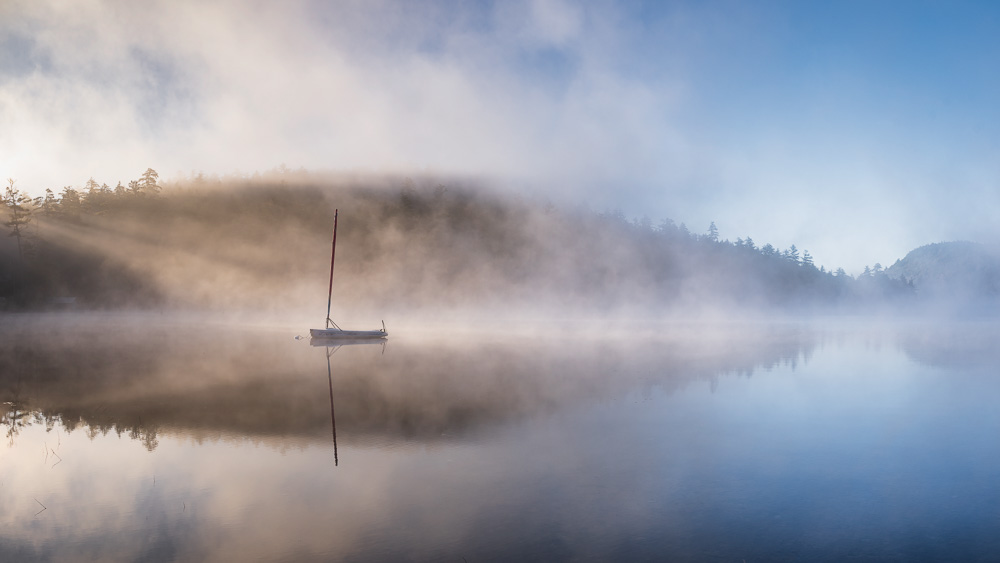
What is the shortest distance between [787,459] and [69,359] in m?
36.4

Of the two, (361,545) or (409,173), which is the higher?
(409,173)

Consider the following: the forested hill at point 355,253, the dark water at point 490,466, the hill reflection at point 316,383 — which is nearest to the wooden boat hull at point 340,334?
the hill reflection at point 316,383

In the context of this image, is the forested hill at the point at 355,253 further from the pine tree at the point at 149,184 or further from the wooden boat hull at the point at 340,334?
the wooden boat hull at the point at 340,334

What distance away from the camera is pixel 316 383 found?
2605 cm

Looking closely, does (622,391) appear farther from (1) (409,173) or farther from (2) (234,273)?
(1) (409,173)

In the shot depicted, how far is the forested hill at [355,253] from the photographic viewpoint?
106 metres

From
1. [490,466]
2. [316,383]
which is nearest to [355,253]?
[316,383]

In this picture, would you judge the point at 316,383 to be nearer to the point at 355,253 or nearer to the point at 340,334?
the point at 340,334

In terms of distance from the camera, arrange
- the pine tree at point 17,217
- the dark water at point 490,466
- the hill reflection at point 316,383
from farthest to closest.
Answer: the pine tree at point 17,217 < the hill reflection at point 316,383 < the dark water at point 490,466

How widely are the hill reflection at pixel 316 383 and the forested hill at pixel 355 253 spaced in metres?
66.2

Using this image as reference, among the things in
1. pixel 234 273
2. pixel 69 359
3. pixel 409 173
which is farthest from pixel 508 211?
pixel 69 359

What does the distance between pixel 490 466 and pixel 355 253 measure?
12306cm

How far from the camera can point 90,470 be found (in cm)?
1291

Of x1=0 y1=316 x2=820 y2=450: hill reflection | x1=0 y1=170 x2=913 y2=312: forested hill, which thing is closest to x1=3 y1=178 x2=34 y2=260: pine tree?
x1=0 y1=170 x2=913 y2=312: forested hill
